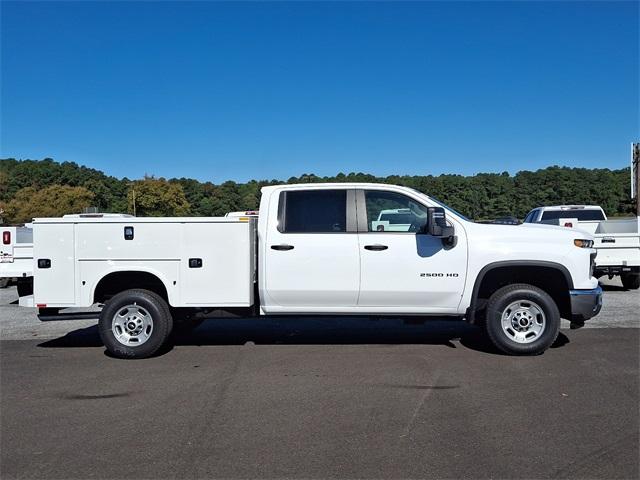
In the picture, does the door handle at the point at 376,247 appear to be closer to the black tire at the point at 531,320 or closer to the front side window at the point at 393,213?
the front side window at the point at 393,213

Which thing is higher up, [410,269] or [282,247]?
[282,247]

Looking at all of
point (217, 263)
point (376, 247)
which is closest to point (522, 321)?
point (376, 247)

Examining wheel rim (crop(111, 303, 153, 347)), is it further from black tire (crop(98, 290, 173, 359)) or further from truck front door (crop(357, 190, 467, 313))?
truck front door (crop(357, 190, 467, 313))

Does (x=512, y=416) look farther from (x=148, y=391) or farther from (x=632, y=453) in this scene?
(x=148, y=391)

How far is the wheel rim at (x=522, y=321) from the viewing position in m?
6.90

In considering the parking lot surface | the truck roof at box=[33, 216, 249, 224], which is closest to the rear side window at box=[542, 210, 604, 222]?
the parking lot surface

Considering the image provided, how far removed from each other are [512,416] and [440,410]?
0.59m

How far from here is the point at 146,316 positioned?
280 inches

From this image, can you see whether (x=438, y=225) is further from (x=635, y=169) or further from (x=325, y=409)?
(x=635, y=169)

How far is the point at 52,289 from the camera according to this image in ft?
23.2

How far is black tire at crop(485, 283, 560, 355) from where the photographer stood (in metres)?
6.81

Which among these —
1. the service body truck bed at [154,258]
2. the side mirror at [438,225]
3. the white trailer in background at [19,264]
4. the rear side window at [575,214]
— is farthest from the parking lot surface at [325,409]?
the rear side window at [575,214]

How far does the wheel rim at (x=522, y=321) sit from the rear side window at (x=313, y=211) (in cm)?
221

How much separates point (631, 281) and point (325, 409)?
1095 cm
